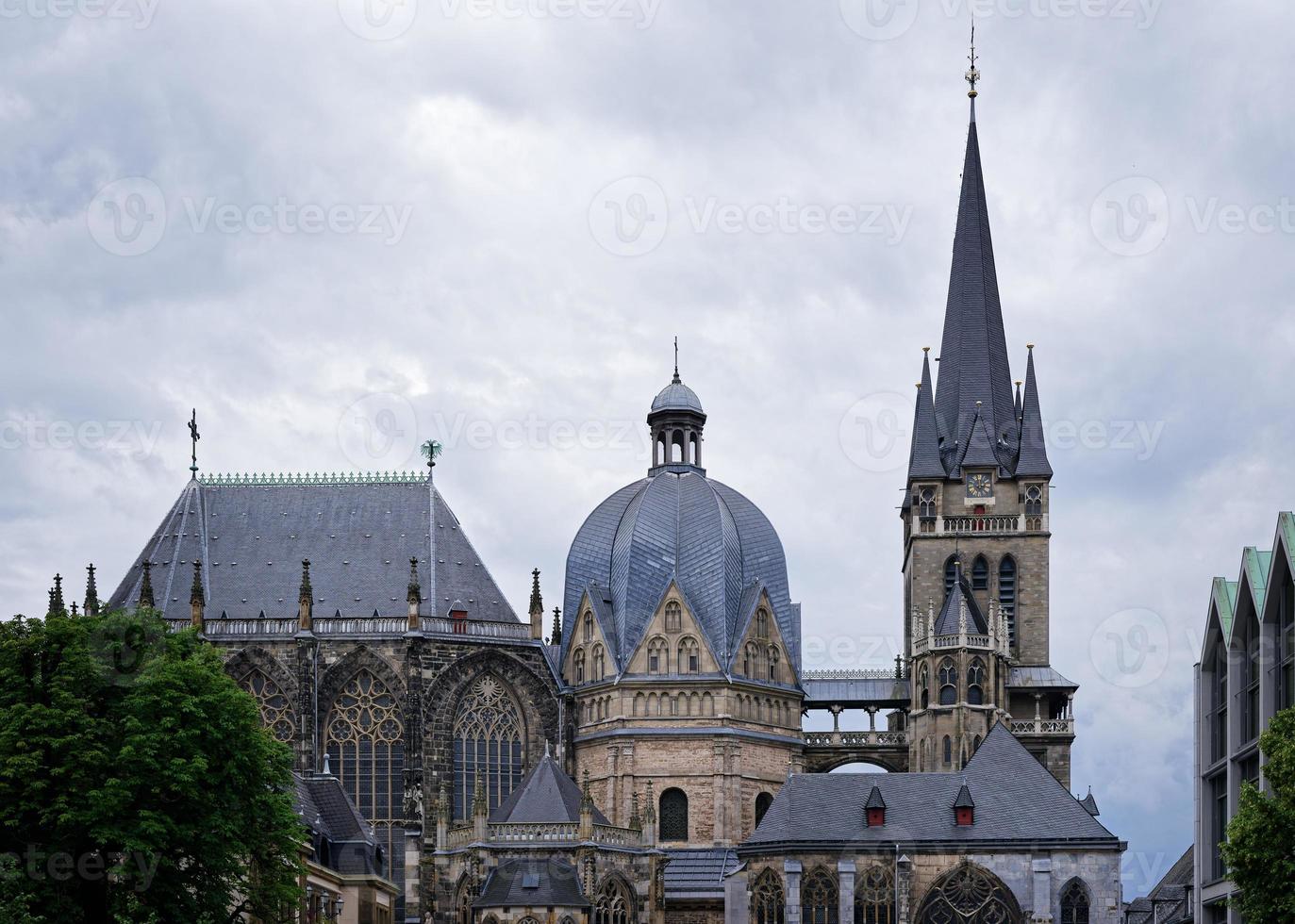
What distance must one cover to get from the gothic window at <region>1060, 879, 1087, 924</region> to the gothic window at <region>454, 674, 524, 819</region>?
2497 cm

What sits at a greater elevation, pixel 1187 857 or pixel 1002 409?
pixel 1002 409

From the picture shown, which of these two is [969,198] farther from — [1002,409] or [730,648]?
[730,648]

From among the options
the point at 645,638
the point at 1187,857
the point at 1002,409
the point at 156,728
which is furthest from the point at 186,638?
the point at 1002,409

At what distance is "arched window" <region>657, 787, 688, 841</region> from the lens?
97750mm

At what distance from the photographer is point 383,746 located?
98.9 metres

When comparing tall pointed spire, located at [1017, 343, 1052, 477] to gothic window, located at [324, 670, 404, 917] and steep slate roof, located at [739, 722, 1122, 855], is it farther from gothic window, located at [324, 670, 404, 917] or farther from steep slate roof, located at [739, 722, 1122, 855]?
gothic window, located at [324, 670, 404, 917]

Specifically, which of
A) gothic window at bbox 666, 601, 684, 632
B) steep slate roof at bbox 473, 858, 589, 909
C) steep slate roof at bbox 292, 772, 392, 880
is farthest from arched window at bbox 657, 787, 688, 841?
steep slate roof at bbox 292, 772, 392, 880

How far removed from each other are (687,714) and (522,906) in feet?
58.5

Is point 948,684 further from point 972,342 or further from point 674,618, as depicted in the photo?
point 972,342

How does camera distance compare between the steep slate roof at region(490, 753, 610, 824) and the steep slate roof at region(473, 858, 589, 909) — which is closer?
the steep slate roof at region(473, 858, 589, 909)

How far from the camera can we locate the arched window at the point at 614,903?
85.7m

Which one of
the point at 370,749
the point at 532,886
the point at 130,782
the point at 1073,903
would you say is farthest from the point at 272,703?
the point at 130,782

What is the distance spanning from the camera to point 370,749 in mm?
98812

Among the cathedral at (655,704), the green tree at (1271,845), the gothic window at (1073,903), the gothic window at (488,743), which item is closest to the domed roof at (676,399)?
the cathedral at (655,704)
